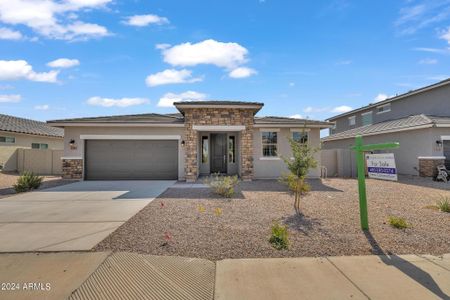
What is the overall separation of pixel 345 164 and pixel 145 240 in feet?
54.0

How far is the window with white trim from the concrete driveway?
22.9 ft

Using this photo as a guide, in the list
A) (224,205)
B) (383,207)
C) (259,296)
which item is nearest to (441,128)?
(383,207)

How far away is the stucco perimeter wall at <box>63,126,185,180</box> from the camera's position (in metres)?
14.1

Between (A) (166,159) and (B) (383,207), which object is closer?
(B) (383,207)

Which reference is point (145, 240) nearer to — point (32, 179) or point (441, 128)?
point (32, 179)

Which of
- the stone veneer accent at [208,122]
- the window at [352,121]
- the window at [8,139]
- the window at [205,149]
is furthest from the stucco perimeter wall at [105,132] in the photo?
the window at [352,121]

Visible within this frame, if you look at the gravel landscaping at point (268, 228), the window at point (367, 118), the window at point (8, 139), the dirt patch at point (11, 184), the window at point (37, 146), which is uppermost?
the window at point (367, 118)

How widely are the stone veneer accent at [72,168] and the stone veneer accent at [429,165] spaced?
66.0 ft

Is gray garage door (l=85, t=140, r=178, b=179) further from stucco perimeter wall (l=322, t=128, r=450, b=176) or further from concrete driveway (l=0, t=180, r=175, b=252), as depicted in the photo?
stucco perimeter wall (l=322, t=128, r=450, b=176)

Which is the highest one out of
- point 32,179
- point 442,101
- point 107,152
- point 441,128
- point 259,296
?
point 442,101

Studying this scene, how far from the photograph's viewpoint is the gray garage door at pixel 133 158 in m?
14.4

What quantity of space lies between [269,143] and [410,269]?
11.2 m

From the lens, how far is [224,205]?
7.88 metres

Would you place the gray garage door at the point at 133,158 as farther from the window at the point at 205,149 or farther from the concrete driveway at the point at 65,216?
the concrete driveway at the point at 65,216
